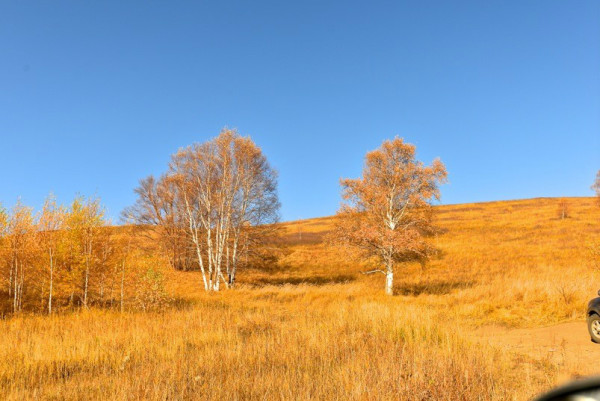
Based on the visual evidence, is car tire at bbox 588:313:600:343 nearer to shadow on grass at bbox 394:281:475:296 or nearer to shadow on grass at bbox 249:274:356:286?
shadow on grass at bbox 394:281:475:296

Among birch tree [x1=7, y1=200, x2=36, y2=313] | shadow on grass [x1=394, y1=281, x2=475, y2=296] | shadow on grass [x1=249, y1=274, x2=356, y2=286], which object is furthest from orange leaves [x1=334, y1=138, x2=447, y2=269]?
birch tree [x1=7, y1=200, x2=36, y2=313]

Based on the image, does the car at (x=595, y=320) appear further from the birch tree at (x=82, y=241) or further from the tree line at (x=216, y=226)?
the birch tree at (x=82, y=241)

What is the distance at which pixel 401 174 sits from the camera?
2367cm

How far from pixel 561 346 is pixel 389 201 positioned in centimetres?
1553

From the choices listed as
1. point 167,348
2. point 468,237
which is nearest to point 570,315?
point 167,348

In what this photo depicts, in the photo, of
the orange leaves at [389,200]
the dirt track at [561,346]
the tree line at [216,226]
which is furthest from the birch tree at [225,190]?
the dirt track at [561,346]

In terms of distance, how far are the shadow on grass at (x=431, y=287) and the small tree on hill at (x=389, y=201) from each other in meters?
2.14

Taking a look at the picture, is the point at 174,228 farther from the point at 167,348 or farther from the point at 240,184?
the point at 167,348

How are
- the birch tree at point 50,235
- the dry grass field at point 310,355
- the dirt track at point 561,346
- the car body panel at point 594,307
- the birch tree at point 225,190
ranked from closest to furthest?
the dry grass field at point 310,355 < the dirt track at point 561,346 < the car body panel at point 594,307 < the birch tree at point 50,235 < the birch tree at point 225,190

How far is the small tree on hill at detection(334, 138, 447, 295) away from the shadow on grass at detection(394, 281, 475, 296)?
7.02 feet

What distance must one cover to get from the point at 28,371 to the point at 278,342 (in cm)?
517

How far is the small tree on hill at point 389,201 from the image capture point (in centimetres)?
2319

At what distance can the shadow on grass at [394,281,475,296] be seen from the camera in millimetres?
24172

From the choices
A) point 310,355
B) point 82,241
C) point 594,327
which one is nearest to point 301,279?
point 82,241
